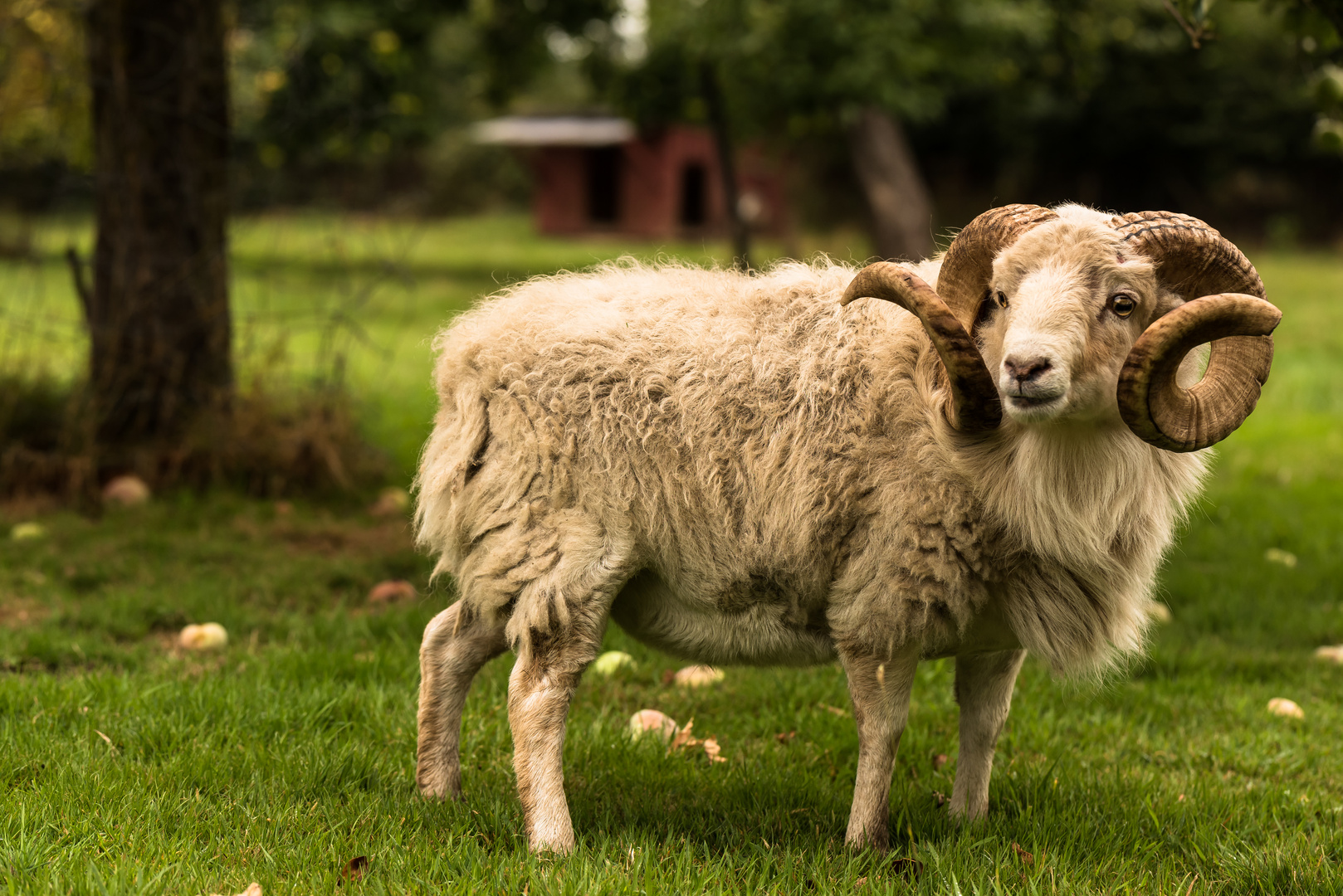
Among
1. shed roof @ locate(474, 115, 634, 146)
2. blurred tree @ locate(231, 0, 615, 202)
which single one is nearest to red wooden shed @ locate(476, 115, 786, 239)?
shed roof @ locate(474, 115, 634, 146)

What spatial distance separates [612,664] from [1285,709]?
2.75 meters

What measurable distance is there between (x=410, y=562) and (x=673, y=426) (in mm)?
3199

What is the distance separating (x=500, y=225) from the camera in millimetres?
35969

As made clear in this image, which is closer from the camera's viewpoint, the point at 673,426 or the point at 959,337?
the point at 959,337

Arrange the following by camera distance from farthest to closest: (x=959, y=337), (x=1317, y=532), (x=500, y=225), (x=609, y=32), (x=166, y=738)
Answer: (x=500, y=225)
(x=609, y=32)
(x=1317, y=532)
(x=166, y=738)
(x=959, y=337)

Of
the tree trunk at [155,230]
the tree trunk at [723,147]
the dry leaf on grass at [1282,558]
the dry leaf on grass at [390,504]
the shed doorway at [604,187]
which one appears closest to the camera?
the dry leaf on grass at [1282,558]

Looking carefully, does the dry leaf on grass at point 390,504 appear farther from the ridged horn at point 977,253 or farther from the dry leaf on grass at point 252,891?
the ridged horn at point 977,253

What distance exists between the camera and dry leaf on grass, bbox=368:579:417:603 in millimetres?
5742

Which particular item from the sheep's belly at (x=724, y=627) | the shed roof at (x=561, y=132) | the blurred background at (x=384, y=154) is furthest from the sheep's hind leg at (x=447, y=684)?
the shed roof at (x=561, y=132)

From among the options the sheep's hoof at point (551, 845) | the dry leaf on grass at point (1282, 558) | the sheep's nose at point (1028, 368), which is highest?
the sheep's nose at point (1028, 368)

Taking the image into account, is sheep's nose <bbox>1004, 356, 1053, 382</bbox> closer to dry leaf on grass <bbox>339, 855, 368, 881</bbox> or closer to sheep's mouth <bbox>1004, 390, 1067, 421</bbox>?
sheep's mouth <bbox>1004, 390, 1067, 421</bbox>

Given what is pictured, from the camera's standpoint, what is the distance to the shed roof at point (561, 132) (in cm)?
3206

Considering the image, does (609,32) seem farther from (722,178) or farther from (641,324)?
(641,324)

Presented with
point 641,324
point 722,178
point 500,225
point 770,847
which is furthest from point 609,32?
point 500,225
